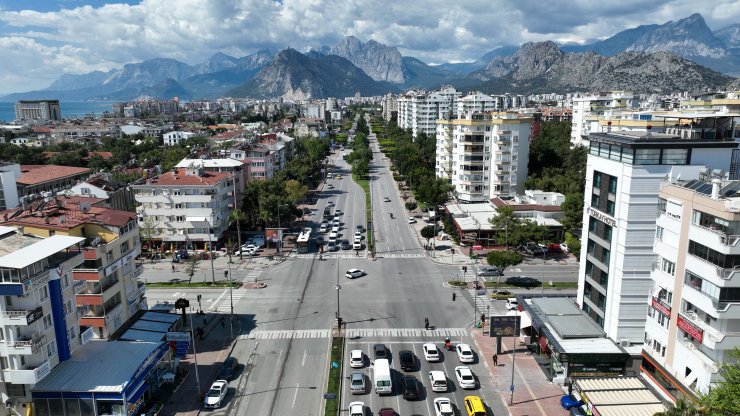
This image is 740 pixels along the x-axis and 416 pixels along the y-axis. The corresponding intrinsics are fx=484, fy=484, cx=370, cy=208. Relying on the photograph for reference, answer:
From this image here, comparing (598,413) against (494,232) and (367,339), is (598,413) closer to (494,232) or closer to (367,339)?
(367,339)

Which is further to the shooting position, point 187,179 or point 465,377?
point 187,179

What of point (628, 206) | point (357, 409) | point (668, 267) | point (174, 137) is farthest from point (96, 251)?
point (174, 137)

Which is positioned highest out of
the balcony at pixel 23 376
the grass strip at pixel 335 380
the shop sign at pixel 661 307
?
the shop sign at pixel 661 307

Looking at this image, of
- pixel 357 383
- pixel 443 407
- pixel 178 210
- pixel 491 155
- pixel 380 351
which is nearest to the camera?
pixel 443 407

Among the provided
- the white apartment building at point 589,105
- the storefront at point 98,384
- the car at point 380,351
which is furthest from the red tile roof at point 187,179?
the white apartment building at point 589,105

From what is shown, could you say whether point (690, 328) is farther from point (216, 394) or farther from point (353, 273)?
point (353, 273)

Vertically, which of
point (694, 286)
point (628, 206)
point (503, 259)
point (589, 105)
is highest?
point (589, 105)

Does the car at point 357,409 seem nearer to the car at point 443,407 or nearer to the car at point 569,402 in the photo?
the car at point 443,407
